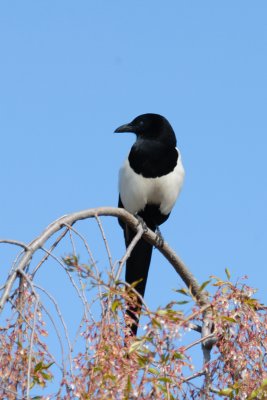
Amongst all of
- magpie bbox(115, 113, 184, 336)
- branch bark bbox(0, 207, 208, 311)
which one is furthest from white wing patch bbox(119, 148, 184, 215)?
branch bark bbox(0, 207, 208, 311)

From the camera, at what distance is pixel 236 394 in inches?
118

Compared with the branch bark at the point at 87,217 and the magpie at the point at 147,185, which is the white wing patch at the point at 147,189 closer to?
the magpie at the point at 147,185

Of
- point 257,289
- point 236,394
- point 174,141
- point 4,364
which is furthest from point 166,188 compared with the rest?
point 4,364

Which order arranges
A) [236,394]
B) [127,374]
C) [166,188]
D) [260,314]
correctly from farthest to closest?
1. [166,188]
2. [260,314]
3. [236,394]
4. [127,374]

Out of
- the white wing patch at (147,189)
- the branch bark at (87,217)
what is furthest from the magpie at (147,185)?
the branch bark at (87,217)

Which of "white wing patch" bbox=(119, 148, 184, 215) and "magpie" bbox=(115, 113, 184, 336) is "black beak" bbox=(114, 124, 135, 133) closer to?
"magpie" bbox=(115, 113, 184, 336)

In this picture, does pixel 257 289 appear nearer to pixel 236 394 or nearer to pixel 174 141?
pixel 236 394

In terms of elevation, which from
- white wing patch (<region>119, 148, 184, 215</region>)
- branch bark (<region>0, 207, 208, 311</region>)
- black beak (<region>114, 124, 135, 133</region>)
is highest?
black beak (<region>114, 124, 135, 133</region>)

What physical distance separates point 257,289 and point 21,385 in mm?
1096

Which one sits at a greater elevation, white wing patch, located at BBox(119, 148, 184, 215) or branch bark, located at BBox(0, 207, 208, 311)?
white wing patch, located at BBox(119, 148, 184, 215)

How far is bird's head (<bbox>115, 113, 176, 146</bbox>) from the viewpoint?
19.0 feet

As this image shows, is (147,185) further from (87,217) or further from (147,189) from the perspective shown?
(87,217)

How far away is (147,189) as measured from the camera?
5.50m

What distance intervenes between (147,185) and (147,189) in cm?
3
